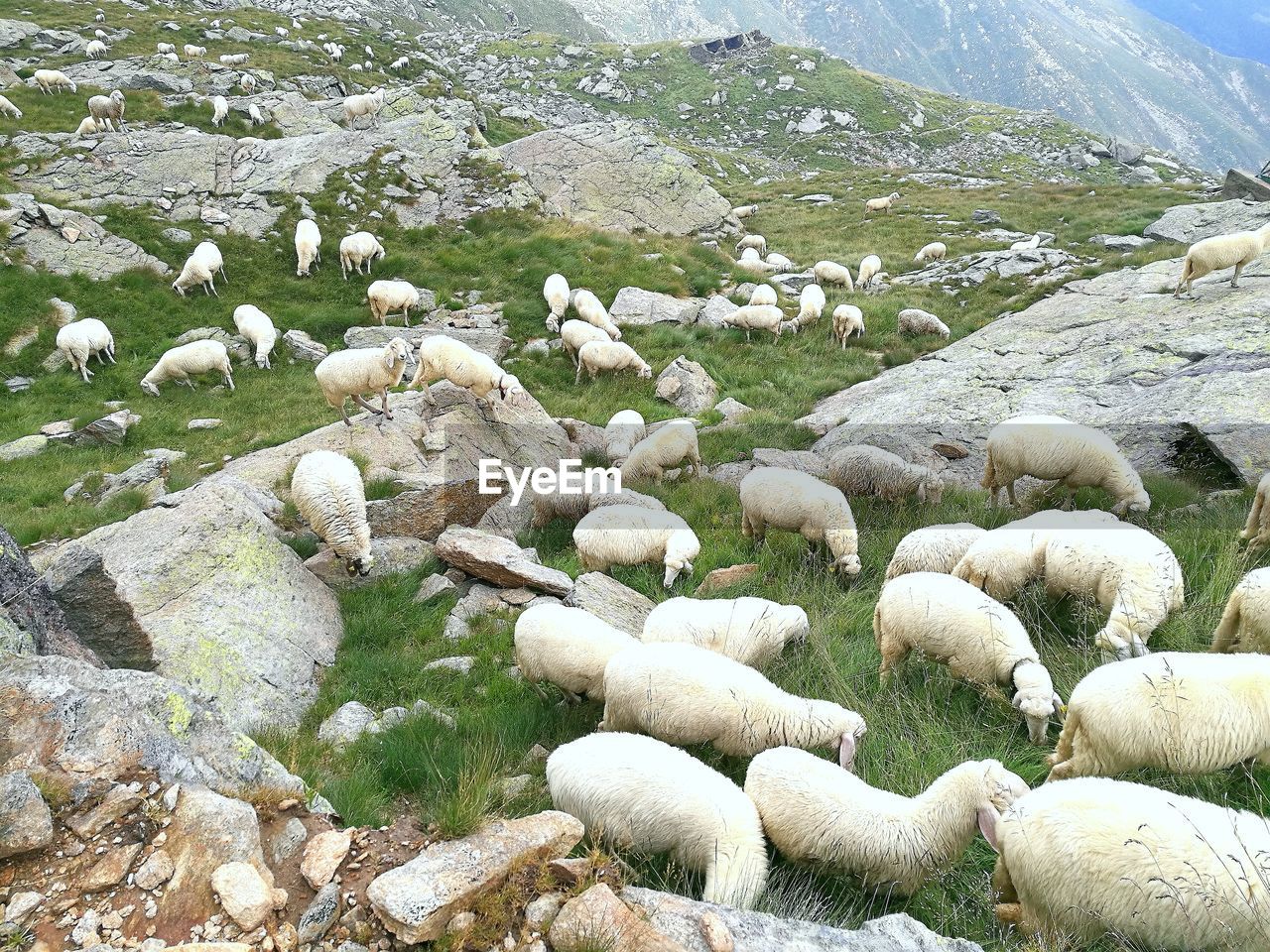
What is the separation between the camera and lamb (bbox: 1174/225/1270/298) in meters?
12.6

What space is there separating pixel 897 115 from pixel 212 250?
76.9m

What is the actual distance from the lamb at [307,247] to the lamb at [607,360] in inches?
348

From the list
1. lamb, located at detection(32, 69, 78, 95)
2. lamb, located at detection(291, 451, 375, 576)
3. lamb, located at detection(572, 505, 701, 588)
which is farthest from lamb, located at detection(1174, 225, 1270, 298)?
lamb, located at detection(32, 69, 78, 95)

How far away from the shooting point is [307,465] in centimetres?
841

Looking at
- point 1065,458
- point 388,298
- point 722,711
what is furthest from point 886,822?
point 388,298

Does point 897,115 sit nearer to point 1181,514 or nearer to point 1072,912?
point 1181,514

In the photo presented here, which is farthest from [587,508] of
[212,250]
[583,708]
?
[212,250]

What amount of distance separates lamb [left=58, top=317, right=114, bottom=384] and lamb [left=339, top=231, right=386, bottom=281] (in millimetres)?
5785

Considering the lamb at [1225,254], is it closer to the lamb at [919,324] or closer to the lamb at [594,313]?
the lamb at [919,324]

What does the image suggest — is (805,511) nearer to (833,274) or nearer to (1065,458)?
(1065,458)

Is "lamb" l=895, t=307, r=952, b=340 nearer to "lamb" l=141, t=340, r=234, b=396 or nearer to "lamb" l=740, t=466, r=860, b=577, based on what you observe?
"lamb" l=740, t=466, r=860, b=577

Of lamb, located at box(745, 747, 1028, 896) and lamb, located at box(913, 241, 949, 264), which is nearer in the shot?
lamb, located at box(745, 747, 1028, 896)

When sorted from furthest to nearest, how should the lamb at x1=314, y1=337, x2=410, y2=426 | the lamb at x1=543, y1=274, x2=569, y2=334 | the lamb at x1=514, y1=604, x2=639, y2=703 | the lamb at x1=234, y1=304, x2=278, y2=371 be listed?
1. the lamb at x1=543, y1=274, x2=569, y2=334
2. the lamb at x1=234, y1=304, x2=278, y2=371
3. the lamb at x1=314, y1=337, x2=410, y2=426
4. the lamb at x1=514, y1=604, x2=639, y2=703

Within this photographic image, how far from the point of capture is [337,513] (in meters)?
8.02
